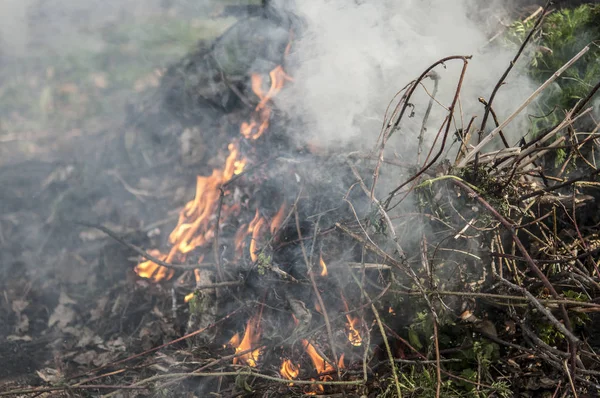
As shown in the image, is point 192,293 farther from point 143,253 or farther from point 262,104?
point 262,104

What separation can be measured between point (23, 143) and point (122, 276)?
1.57 meters

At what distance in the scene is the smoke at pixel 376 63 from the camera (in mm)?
3373

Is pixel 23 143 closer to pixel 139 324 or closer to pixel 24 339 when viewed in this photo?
pixel 24 339

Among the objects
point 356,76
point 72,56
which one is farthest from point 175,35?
point 356,76

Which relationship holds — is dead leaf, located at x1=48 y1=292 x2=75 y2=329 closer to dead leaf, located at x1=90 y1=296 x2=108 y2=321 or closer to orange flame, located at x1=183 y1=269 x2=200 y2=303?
dead leaf, located at x1=90 y1=296 x2=108 y2=321

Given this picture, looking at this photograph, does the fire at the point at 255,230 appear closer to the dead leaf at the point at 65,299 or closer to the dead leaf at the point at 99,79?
the dead leaf at the point at 65,299

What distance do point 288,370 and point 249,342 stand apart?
0.34 metres

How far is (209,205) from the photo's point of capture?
3.83 meters

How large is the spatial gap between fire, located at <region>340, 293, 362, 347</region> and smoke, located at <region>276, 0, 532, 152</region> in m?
1.26

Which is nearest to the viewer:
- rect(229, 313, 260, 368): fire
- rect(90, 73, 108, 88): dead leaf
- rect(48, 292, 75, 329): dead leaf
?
rect(229, 313, 260, 368): fire

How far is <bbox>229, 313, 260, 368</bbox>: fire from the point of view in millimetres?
3021

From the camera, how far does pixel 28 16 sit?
12.2 ft

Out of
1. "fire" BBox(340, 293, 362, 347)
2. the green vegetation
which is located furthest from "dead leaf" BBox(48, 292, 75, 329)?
the green vegetation

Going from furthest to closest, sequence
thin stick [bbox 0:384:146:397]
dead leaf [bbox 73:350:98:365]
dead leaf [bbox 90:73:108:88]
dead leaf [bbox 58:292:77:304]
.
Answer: dead leaf [bbox 90:73:108:88], dead leaf [bbox 58:292:77:304], dead leaf [bbox 73:350:98:365], thin stick [bbox 0:384:146:397]
